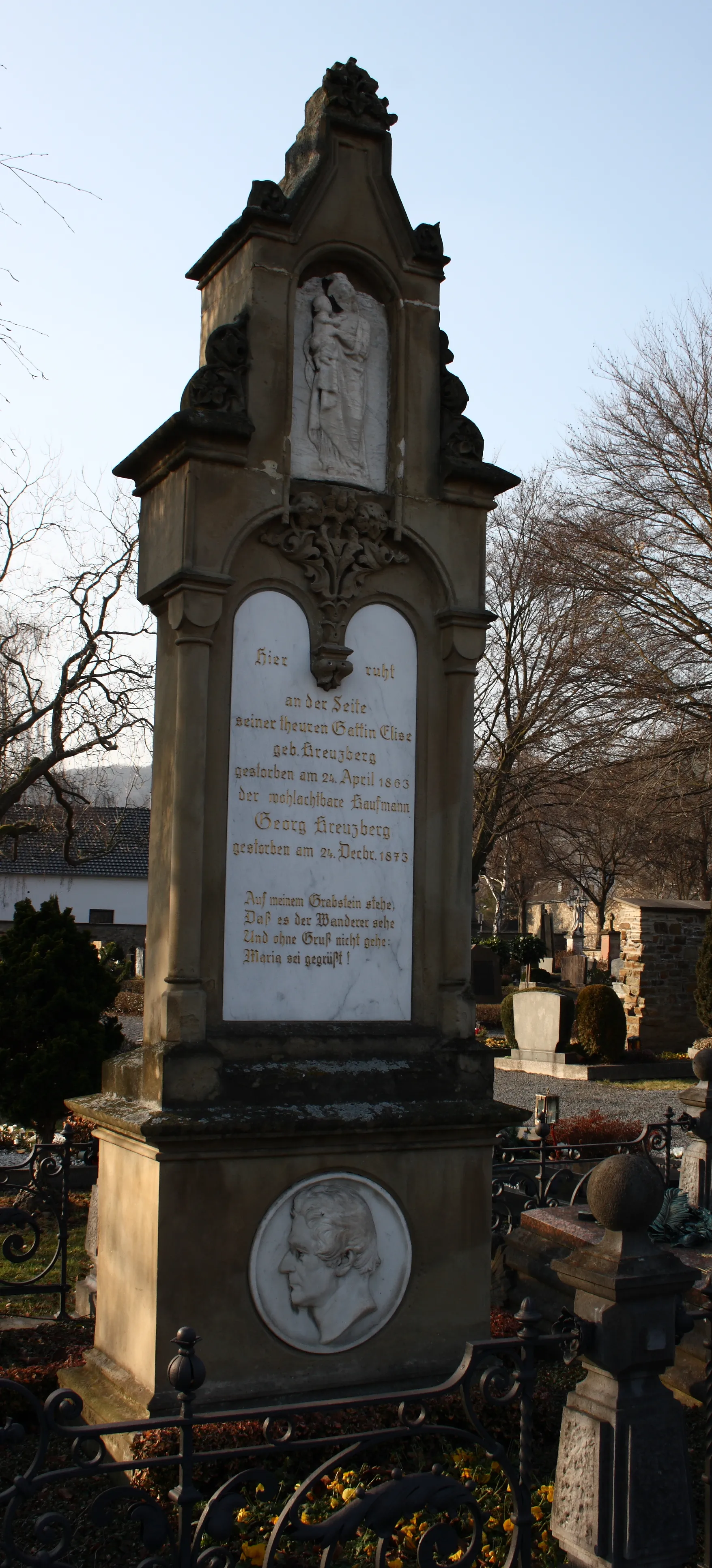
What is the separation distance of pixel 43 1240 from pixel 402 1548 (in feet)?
17.3

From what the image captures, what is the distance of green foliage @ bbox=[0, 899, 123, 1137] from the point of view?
10031 mm

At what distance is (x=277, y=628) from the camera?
16.4 ft

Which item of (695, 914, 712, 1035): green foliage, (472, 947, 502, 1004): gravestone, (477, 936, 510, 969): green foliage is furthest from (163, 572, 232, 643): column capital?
(477, 936, 510, 969): green foliage

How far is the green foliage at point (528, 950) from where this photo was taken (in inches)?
1171

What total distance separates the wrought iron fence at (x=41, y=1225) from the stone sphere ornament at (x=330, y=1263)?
5.98 ft

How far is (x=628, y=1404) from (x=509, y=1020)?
1911 centimetres

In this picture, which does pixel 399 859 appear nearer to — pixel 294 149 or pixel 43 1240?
pixel 294 149

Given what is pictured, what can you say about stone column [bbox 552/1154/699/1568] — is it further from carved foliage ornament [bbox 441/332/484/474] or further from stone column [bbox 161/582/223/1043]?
carved foliage ornament [bbox 441/332/484/474]

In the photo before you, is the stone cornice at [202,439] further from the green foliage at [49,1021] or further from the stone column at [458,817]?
the green foliage at [49,1021]

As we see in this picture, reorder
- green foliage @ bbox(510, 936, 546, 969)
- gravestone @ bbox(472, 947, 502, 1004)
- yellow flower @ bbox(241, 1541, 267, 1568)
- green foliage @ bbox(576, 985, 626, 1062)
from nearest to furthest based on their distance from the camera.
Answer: yellow flower @ bbox(241, 1541, 267, 1568)
green foliage @ bbox(576, 985, 626, 1062)
gravestone @ bbox(472, 947, 502, 1004)
green foliage @ bbox(510, 936, 546, 969)

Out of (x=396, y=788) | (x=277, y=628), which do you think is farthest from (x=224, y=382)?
(x=396, y=788)

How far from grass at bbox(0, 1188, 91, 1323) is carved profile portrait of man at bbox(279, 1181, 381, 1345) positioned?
74.2 inches

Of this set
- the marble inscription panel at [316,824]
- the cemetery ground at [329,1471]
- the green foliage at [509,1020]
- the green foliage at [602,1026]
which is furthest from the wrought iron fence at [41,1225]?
the green foliage at [509,1020]

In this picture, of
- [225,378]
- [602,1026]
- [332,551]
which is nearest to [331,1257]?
[332,551]
